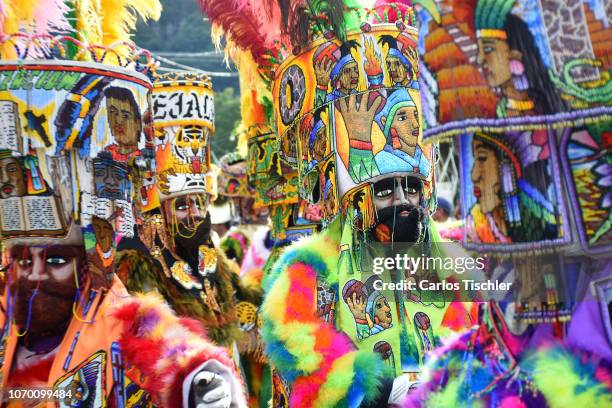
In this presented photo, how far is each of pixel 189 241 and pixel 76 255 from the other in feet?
6.98

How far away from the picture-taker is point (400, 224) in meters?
3.58

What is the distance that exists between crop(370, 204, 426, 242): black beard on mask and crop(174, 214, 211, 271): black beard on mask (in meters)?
2.16

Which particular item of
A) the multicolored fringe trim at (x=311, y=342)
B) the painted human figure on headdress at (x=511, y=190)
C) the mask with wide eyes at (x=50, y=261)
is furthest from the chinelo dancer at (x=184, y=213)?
the painted human figure on headdress at (x=511, y=190)

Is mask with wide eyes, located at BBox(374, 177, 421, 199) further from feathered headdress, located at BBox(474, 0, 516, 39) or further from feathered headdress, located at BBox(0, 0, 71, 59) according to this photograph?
feathered headdress, located at BBox(474, 0, 516, 39)

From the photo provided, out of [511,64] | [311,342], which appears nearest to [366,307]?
[311,342]

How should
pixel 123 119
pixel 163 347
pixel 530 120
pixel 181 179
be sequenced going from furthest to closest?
pixel 181 179 < pixel 123 119 < pixel 163 347 < pixel 530 120

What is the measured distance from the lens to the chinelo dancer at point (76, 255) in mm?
3209

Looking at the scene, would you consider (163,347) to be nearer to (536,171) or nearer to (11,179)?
(11,179)

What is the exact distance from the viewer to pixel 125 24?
167 inches

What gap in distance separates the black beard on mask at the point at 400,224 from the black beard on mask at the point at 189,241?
2161 millimetres

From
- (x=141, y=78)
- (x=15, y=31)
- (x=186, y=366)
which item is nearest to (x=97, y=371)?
(x=186, y=366)

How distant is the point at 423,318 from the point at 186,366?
3.53 feet

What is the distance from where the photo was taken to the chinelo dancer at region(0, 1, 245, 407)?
321 cm

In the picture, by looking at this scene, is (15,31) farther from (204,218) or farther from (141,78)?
(204,218)
